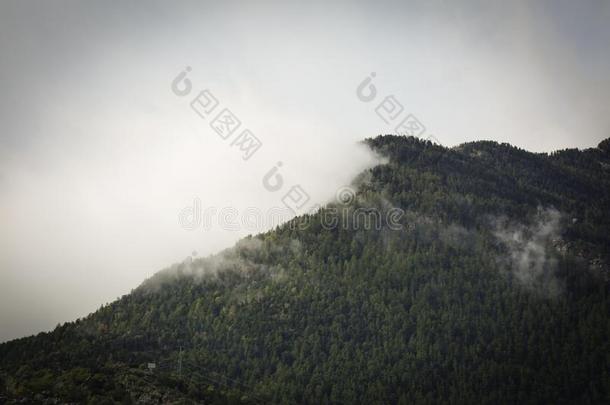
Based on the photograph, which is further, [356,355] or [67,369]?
[356,355]

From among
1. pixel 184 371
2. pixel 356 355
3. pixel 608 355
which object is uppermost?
pixel 184 371

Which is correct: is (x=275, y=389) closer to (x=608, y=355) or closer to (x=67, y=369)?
(x=67, y=369)

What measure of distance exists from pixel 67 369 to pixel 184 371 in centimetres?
3610

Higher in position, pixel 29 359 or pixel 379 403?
pixel 29 359

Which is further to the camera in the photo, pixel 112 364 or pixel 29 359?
pixel 29 359

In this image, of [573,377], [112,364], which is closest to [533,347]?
[573,377]

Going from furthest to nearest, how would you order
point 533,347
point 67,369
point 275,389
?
point 533,347 → point 275,389 → point 67,369

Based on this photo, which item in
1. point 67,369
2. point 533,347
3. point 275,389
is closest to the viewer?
point 67,369

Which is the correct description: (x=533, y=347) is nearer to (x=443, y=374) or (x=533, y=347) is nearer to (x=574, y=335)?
(x=574, y=335)

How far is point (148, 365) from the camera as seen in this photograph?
17450 cm

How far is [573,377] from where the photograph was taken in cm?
18162

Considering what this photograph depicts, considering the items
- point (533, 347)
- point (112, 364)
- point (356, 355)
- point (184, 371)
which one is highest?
point (112, 364)

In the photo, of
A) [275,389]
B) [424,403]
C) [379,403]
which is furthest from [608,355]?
[275,389]

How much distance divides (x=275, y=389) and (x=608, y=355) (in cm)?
10838
